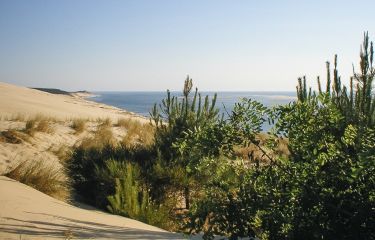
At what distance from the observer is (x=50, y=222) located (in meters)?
4.34

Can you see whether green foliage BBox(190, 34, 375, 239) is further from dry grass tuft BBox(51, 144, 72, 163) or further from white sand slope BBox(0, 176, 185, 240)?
dry grass tuft BBox(51, 144, 72, 163)

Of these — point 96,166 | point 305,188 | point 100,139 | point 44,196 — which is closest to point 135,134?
point 100,139

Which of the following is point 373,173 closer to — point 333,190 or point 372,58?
point 333,190

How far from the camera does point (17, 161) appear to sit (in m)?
7.65

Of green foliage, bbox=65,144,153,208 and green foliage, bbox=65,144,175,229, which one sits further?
green foliage, bbox=65,144,153,208

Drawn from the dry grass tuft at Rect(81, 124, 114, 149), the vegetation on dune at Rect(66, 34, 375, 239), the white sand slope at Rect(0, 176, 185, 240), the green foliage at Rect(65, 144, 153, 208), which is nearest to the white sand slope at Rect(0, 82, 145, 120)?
the dry grass tuft at Rect(81, 124, 114, 149)

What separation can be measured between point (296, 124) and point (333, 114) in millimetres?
279

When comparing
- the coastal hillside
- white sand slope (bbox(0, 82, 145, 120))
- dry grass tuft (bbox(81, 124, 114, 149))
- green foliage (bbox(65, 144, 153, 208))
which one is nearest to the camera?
the coastal hillside

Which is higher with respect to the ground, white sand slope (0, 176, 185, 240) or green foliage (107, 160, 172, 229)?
white sand slope (0, 176, 185, 240)

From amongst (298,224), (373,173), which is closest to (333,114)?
(373,173)

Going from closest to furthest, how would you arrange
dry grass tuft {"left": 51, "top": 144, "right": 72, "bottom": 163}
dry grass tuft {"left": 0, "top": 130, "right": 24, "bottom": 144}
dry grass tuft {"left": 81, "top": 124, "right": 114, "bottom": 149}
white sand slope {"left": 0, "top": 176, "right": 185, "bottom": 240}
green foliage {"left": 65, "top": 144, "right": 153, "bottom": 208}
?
white sand slope {"left": 0, "top": 176, "right": 185, "bottom": 240}
green foliage {"left": 65, "top": 144, "right": 153, "bottom": 208}
dry grass tuft {"left": 51, "top": 144, "right": 72, "bottom": 163}
dry grass tuft {"left": 0, "top": 130, "right": 24, "bottom": 144}
dry grass tuft {"left": 81, "top": 124, "right": 114, "bottom": 149}

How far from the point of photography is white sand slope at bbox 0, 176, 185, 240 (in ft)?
12.5

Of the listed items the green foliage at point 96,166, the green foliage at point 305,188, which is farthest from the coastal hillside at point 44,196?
the green foliage at point 305,188

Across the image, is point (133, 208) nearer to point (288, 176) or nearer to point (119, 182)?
point (119, 182)
